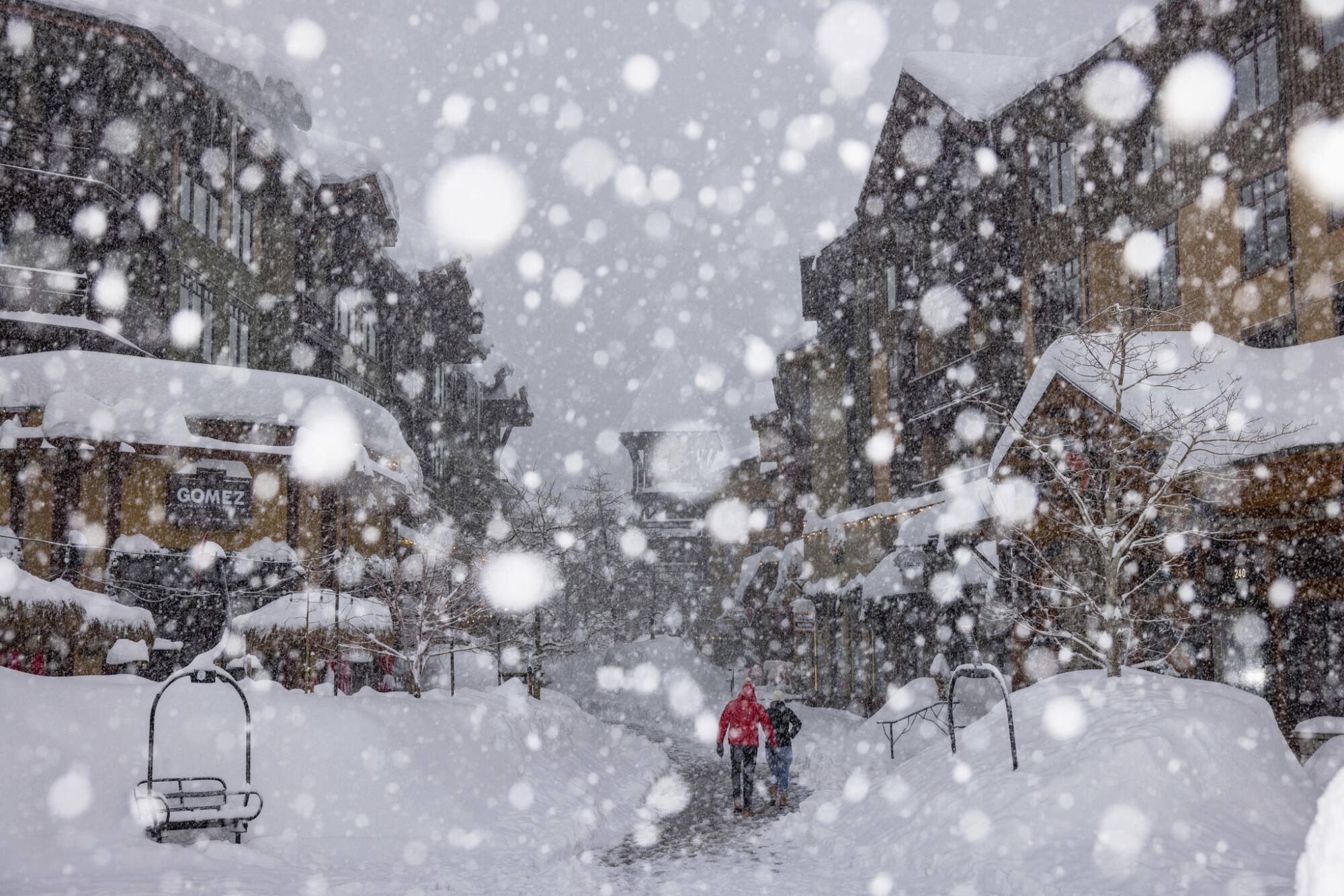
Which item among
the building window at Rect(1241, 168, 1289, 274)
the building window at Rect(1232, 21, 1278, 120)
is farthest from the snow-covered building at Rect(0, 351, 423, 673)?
the building window at Rect(1232, 21, 1278, 120)

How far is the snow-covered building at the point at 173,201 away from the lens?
23812 millimetres

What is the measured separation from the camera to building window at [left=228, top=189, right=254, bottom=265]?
93.4ft

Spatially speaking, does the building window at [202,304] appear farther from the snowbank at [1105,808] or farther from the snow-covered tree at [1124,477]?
the snowbank at [1105,808]

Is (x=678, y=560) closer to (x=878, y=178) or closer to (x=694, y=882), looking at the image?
(x=878, y=178)

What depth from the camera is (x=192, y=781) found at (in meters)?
11.1

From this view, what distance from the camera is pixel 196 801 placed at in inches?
423

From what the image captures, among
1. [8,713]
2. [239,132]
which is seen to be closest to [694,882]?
[8,713]

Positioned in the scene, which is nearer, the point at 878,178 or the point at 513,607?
the point at 513,607

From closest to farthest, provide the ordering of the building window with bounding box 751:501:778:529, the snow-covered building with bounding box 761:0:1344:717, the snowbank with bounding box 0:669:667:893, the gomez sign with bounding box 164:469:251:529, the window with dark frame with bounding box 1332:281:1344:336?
the snowbank with bounding box 0:669:667:893 < the window with dark frame with bounding box 1332:281:1344:336 < the snow-covered building with bounding box 761:0:1344:717 < the gomez sign with bounding box 164:469:251:529 < the building window with bounding box 751:501:778:529

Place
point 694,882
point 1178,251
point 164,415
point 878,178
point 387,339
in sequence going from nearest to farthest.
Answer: point 694,882
point 1178,251
point 164,415
point 878,178
point 387,339

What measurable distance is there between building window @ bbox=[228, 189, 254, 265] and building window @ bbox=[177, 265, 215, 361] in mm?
1749

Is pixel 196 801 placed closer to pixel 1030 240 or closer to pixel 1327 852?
pixel 1327 852

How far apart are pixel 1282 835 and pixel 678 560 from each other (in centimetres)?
5427

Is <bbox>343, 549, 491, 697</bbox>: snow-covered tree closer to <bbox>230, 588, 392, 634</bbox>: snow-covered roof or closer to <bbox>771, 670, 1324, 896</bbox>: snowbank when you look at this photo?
<bbox>230, 588, 392, 634</bbox>: snow-covered roof
